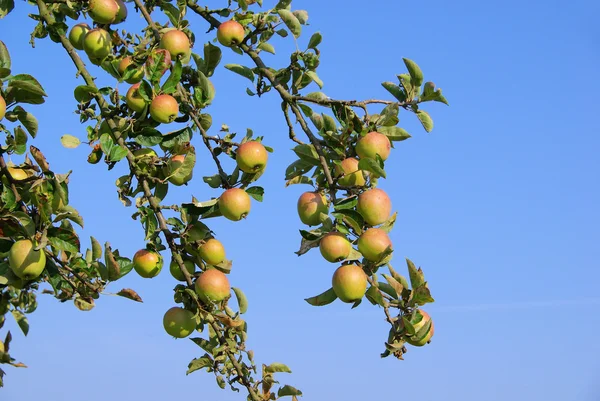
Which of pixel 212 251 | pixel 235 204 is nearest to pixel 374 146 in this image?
pixel 235 204

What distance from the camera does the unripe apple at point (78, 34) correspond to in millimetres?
3582

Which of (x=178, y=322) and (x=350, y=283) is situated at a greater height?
(x=350, y=283)

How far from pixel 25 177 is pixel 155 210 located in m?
0.67

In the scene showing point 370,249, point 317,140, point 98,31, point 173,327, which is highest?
point 98,31

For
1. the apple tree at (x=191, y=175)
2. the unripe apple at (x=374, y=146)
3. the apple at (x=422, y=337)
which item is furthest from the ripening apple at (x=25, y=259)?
the apple at (x=422, y=337)

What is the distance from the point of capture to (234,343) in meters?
3.41

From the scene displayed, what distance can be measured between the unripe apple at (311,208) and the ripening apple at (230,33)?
97 centimetres

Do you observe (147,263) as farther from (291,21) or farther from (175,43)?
(291,21)

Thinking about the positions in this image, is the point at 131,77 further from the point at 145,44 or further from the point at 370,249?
the point at 370,249

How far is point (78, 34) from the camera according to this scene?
11.8ft

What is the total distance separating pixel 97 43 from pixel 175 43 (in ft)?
1.21

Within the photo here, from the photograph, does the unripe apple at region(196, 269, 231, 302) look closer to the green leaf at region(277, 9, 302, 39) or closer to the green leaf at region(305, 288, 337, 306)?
the green leaf at region(305, 288, 337, 306)

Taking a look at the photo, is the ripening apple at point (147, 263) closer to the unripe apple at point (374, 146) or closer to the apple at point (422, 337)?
the unripe apple at point (374, 146)

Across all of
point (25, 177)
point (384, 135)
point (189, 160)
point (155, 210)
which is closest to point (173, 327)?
point (155, 210)
